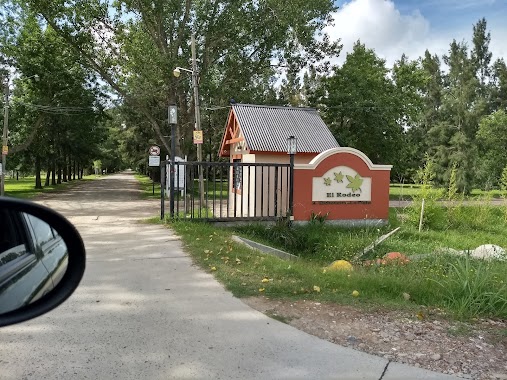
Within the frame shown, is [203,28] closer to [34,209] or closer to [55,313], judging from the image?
[55,313]

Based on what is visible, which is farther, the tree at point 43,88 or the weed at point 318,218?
the tree at point 43,88

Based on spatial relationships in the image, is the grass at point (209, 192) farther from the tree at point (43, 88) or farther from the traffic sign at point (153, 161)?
the tree at point (43, 88)

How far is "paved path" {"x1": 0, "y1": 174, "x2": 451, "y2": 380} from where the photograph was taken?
3.56 metres

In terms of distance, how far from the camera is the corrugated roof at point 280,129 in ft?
57.0

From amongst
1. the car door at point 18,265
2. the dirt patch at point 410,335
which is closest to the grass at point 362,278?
the dirt patch at point 410,335

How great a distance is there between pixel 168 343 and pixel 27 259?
231 cm

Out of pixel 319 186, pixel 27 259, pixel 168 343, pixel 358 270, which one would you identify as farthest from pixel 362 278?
pixel 319 186

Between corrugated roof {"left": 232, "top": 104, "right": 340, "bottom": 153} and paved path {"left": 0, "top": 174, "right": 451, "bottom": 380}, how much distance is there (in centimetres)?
1161

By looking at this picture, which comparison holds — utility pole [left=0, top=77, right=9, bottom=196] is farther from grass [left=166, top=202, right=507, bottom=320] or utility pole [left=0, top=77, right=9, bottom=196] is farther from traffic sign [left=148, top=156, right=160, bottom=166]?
grass [left=166, top=202, right=507, bottom=320]

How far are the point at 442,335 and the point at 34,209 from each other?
3825 mm

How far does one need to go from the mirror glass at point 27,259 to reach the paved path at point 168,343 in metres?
1.57

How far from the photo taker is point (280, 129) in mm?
18281

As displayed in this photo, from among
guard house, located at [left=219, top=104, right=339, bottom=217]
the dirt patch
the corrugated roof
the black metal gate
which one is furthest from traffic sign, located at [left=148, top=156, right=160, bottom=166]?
the dirt patch

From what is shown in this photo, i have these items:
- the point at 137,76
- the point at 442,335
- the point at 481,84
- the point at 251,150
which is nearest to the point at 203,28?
the point at 137,76
